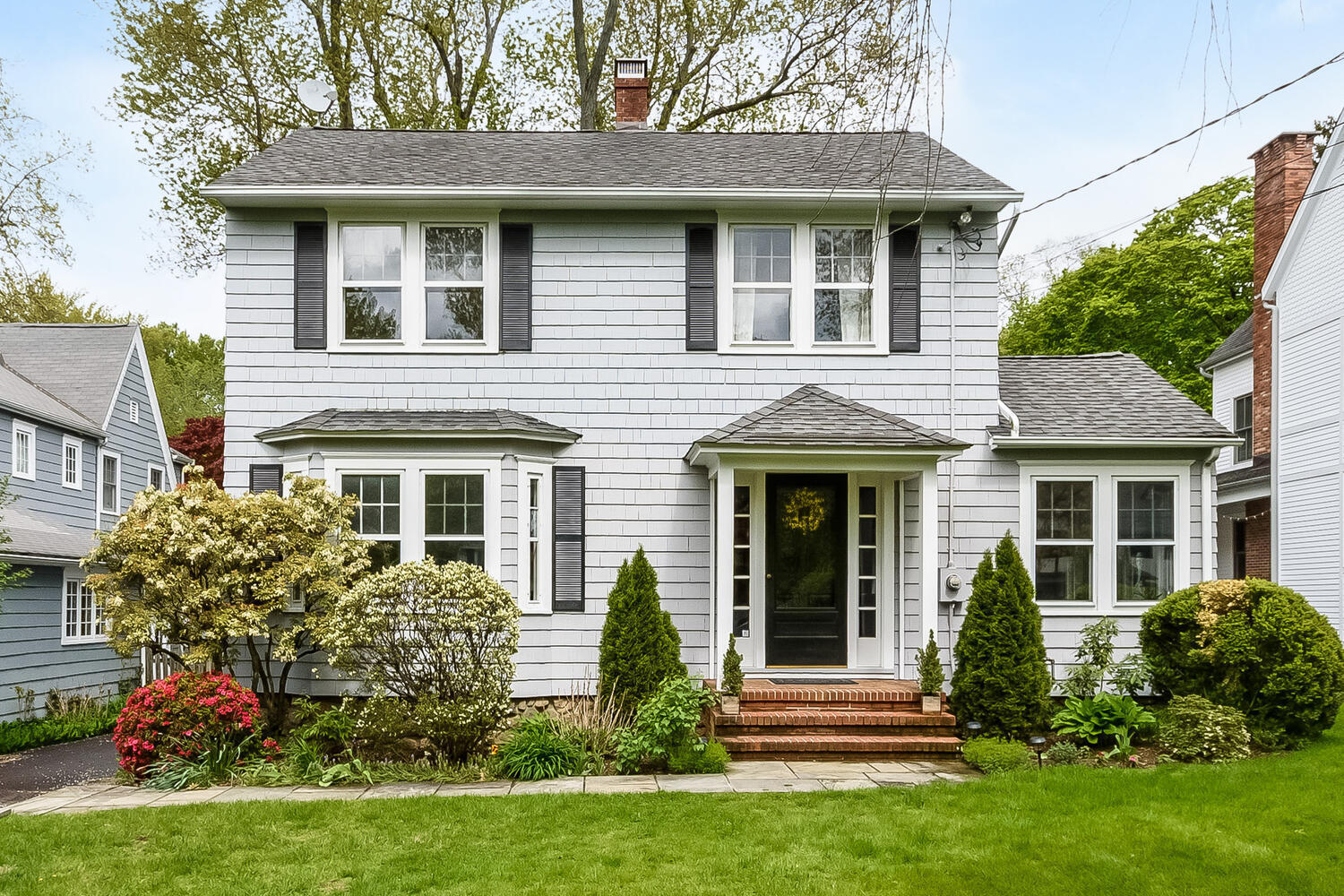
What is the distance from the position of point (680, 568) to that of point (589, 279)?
3.19m

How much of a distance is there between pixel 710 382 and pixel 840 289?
5.64 feet

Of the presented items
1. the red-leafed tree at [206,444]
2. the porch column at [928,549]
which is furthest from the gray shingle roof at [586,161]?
the red-leafed tree at [206,444]

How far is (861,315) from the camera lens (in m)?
10.3

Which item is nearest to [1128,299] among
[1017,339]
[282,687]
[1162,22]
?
[1017,339]

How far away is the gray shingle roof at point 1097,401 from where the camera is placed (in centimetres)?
995

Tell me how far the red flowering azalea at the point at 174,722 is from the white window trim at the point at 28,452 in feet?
26.7

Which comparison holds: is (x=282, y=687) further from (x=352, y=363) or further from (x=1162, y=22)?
(x=1162, y=22)

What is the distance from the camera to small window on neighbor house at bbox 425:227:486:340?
10.1m

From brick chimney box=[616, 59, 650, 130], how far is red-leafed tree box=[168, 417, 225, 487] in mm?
12281

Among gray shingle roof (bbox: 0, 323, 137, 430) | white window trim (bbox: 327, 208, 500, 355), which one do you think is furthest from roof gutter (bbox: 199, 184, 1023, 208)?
gray shingle roof (bbox: 0, 323, 137, 430)

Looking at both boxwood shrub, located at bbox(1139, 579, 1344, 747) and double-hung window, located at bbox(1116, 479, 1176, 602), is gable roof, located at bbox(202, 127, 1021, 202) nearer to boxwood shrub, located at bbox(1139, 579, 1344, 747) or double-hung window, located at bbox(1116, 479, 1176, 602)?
double-hung window, located at bbox(1116, 479, 1176, 602)

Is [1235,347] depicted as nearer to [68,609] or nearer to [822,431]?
[822,431]

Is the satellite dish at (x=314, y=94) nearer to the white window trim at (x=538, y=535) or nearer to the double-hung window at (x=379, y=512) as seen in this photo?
the double-hung window at (x=379, y=512)

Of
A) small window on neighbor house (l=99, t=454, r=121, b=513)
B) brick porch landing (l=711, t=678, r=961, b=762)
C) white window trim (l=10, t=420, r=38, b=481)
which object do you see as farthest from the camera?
small window on neighbor house (l=99, t=454, r=121, b=513)
